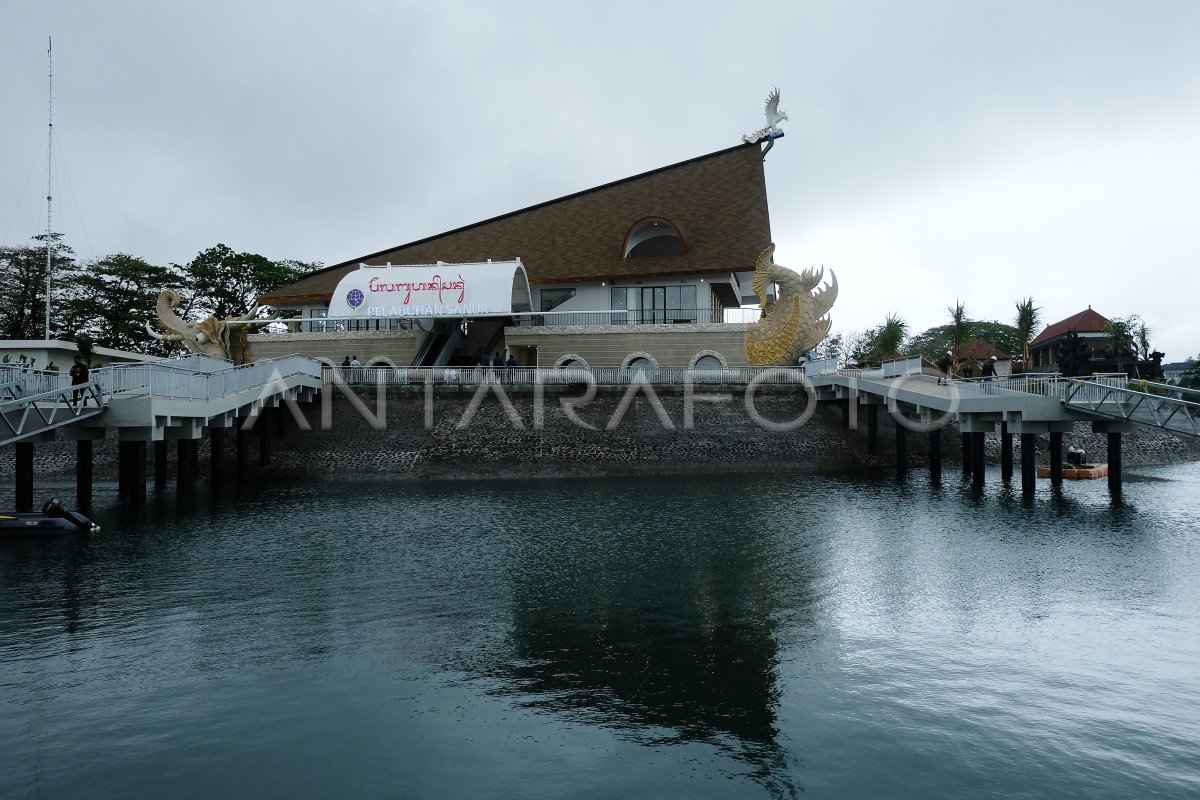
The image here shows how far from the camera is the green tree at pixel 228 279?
6856 cm

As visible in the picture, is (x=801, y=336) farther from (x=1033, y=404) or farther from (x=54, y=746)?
(x=54, y=746)

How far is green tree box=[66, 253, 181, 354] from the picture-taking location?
6469cm

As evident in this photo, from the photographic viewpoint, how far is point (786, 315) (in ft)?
153

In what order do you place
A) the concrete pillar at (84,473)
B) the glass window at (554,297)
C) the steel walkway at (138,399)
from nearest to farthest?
the steel walkway at (138,399)
the concrete pillar at (84,473)
the glass window at (554,297)

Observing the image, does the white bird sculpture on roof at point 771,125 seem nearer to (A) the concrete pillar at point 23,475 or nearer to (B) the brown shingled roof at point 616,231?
(B) the brown shingled roof at point 616,231

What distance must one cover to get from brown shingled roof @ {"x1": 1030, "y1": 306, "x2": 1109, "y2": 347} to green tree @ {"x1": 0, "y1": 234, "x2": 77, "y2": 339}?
296 feet

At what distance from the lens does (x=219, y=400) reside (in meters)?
31.6

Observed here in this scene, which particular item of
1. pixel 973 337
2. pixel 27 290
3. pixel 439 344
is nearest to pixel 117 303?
pixel 27 290

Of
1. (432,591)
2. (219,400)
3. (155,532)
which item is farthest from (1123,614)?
(219,400)

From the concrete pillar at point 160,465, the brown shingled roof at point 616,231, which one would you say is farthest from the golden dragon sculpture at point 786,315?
the concrete pillar at point 160,465

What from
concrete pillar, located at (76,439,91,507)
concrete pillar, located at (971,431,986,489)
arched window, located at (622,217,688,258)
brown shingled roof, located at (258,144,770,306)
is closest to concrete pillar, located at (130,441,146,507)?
concrete pillar, located at (76,439,91,507)

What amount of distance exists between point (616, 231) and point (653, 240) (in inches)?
130

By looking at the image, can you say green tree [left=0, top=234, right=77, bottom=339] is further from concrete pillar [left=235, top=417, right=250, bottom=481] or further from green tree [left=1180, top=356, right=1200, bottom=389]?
green tree [left=1180, top=356, right=1200, bottom=389]

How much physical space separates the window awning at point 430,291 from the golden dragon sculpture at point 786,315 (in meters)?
14.4
